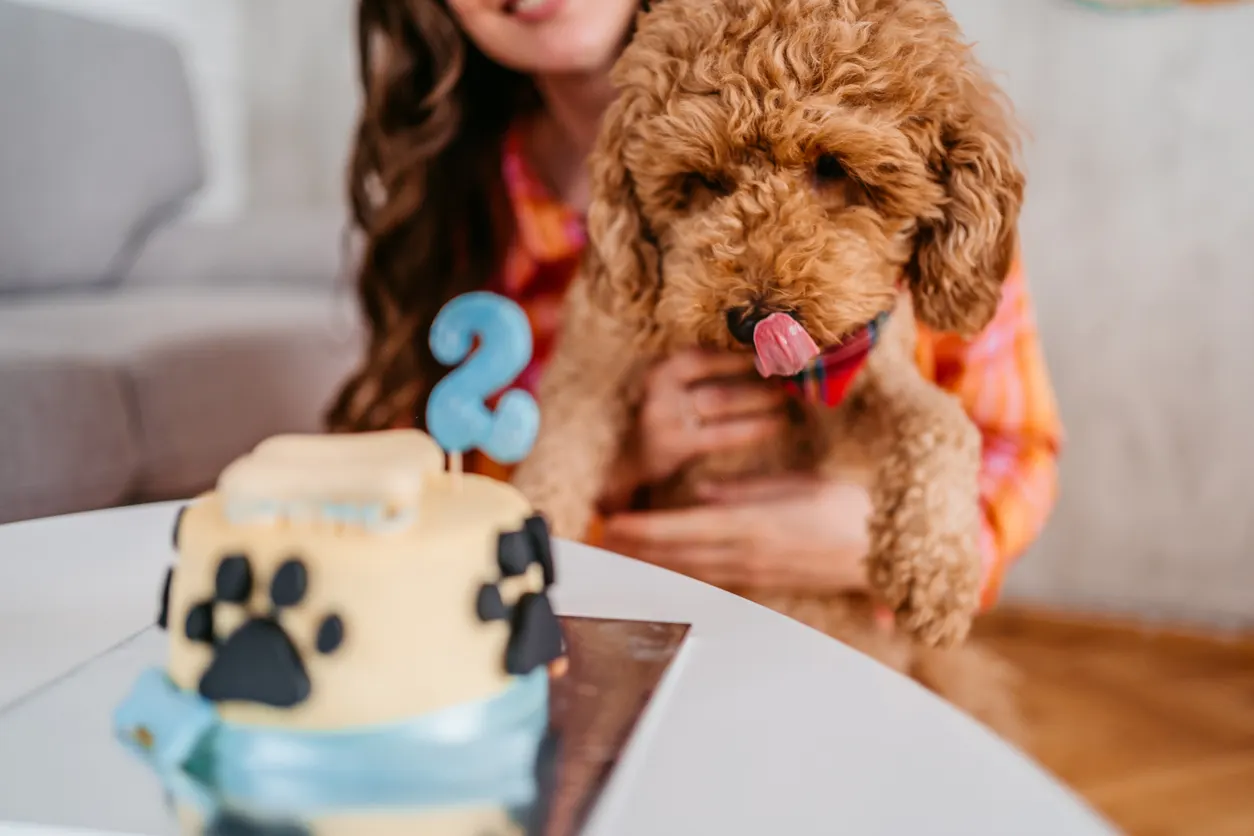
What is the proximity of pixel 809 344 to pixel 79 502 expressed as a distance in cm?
70

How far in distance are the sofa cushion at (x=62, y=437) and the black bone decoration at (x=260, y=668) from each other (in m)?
0.46

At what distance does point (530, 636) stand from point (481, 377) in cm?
13

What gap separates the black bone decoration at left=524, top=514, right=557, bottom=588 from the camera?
1.40 ft

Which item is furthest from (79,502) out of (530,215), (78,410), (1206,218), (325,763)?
(1206,218)

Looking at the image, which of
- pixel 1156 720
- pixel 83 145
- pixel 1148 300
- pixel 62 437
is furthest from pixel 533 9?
pixel 83 145

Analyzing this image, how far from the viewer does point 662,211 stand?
1.90ft

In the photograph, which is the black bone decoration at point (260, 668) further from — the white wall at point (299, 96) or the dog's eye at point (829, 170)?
the white wall at point (299, 96)

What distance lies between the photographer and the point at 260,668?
1.22 feet

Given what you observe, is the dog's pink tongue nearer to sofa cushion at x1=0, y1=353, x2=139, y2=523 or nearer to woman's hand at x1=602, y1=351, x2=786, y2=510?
woman's hand at x1=602, y1=351, x2=786, y2=510

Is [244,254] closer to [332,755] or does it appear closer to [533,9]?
[533,9]

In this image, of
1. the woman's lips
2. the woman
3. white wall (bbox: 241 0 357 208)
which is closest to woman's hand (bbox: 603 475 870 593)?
the woman

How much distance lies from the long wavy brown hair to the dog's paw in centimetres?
58

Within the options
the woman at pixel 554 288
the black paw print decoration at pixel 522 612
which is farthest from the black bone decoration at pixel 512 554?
the woman at pixel 554 288

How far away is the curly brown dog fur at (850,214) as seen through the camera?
47cm
